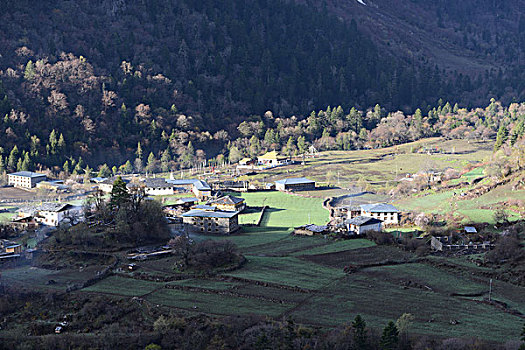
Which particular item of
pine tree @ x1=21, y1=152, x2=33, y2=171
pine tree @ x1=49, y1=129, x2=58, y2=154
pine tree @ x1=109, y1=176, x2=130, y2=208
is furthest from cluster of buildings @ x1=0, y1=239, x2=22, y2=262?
pine tree @ x1=49, y1=129, x2=58, y2=154

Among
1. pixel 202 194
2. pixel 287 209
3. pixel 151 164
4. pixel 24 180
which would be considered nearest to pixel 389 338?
pixel 287 209

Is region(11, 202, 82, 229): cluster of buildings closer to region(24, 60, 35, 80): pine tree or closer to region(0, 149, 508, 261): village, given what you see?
region(0, 149, 508, 261): village

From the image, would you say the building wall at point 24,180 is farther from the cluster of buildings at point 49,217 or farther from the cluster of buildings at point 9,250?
the cluster of buildings at point 9,250

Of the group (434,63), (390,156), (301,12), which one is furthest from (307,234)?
(434,63)

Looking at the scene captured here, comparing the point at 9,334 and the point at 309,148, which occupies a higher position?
the point at 309,148

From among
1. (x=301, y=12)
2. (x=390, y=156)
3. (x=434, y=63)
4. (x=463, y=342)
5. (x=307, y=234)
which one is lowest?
(x=463, y=342)

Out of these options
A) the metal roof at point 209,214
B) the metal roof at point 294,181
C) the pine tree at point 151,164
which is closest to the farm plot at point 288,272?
the metal roof at point 209,214

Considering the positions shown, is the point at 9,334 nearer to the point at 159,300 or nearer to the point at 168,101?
the point at 159,300
